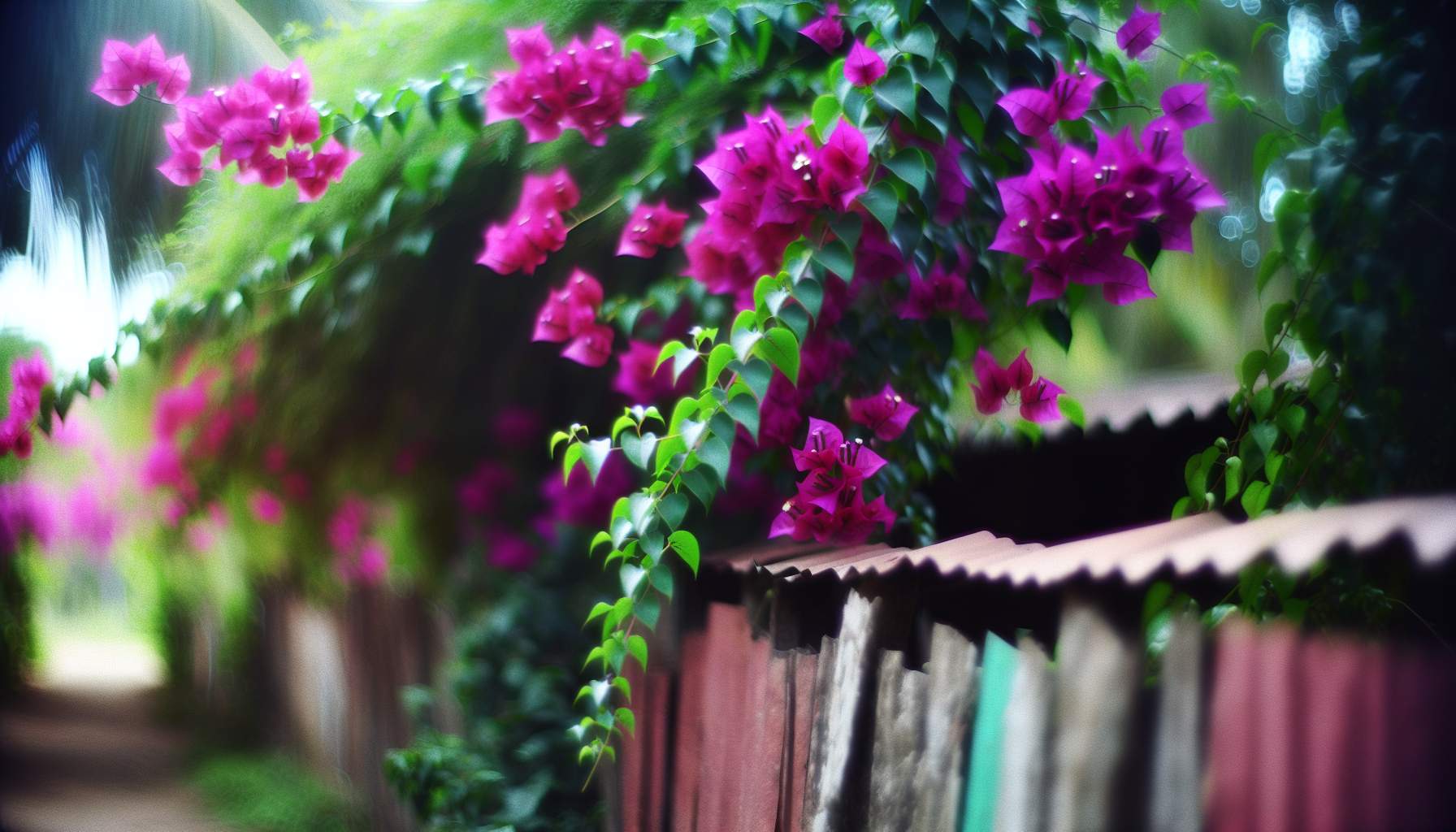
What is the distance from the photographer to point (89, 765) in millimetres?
4316

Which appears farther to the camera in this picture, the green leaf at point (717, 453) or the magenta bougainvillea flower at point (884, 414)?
the magenta bougainvillea flower at point (884, 414)

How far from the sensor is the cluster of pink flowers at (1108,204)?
1.12m

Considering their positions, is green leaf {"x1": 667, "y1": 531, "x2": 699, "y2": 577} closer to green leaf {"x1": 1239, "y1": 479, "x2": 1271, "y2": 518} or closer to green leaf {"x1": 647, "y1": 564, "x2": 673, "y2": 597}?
green leaf {"x1": 647, "y1": 564, "x2": 673, "y2": 597}

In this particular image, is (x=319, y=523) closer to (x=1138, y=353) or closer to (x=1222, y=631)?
(x=1222, y=631)

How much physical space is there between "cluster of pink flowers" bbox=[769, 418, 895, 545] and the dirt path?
3.11 meters

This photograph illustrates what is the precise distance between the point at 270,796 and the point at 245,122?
3.37m

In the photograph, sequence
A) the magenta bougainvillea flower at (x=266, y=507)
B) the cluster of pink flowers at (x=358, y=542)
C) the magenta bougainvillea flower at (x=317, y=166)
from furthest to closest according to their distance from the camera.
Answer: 1. the magenta bougainvillea flower at (x=266, y=507)
2. the cluster of pink flowers at (x=358, y=542)
3. the magenta bougainvillea flower at (x=317, y=166)

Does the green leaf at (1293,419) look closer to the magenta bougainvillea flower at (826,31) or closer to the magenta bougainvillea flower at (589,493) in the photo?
the magenta bougainvillea flower at (826,31)

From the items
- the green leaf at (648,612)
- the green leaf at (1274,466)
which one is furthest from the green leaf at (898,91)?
the green leaf at (648,612)

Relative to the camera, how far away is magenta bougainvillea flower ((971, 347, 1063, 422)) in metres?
1.43

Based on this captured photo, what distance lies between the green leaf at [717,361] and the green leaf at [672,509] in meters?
0.14

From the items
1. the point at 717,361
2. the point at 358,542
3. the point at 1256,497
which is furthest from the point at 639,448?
the point at 358,542

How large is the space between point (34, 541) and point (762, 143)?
320 centimetres

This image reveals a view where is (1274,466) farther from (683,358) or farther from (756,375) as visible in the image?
(683,358)
